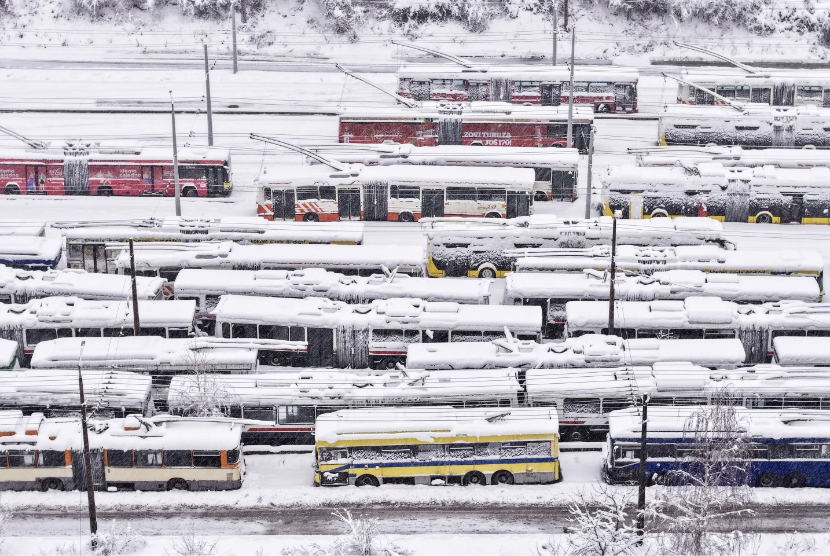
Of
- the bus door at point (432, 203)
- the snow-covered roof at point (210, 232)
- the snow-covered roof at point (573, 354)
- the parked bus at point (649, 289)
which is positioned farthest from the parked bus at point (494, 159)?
the snow-covered roof at point (573, 354)

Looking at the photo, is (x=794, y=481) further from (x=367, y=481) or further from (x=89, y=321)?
(x=89, y=321)

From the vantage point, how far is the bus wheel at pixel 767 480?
36500 millimetres

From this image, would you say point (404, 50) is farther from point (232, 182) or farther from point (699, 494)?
point (699, 494)

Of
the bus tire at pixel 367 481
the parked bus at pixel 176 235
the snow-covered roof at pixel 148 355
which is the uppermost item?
the parked bus at pixel 176 235

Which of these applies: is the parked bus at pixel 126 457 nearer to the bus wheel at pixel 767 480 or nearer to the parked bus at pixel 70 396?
the parked bus at pixel 70 396

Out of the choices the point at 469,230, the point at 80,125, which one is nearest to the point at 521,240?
the point at 469,230

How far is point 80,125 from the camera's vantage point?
67000 mm

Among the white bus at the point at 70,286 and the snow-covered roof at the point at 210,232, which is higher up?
the snow-covered roof at the point at 210,232

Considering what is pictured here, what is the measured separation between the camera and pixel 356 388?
38.8 meters

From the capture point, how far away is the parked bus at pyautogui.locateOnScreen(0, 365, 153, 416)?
38.8 metres

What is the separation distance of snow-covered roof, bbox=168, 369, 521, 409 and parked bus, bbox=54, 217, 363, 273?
440 inches

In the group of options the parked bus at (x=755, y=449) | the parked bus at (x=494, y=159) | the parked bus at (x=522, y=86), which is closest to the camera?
the parked bus at (x=755, y=449)

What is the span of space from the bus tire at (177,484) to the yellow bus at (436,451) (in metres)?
3.90

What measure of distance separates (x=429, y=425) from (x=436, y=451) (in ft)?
2.62
